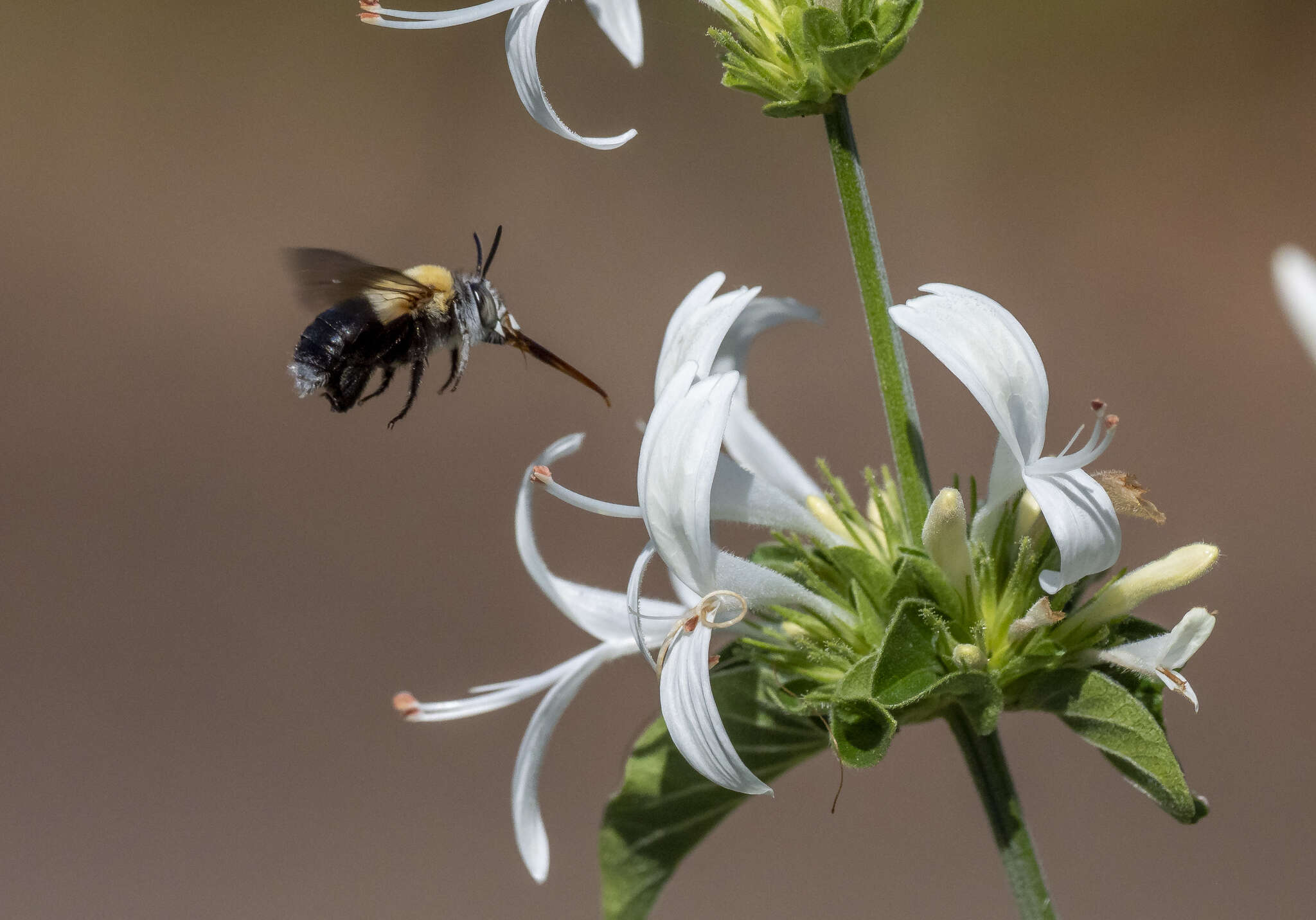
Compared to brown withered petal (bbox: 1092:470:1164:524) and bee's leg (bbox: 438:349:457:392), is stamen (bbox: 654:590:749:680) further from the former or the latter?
bee's leg (bbox: 438:349:457:392)

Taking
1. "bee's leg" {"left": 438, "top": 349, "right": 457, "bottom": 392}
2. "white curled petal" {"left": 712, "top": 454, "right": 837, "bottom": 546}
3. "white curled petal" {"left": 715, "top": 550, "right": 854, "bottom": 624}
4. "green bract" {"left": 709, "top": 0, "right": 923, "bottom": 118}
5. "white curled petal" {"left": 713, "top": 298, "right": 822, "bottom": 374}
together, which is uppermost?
"green bract" {"left": 709, "top": 0, "right": 923, "bottom": 118}

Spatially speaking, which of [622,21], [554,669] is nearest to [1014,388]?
[622,21]

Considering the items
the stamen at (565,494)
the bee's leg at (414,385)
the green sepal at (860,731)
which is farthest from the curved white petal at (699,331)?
the bee's leg at (414,385)

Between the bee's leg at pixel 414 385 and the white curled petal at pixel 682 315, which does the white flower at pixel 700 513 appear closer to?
the white curled petal at pixel 682 315

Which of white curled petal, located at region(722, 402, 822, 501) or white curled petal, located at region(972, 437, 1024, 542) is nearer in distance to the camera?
white curled petal, located at region(972, 437, 1024, 542)

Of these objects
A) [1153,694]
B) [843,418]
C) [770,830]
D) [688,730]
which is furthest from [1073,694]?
[843,418]

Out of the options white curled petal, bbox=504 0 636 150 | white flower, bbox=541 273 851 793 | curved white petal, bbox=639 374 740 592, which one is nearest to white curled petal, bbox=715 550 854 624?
white flower, bbox=541 273 851 793

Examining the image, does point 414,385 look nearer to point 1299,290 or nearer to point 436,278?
point 436,278
